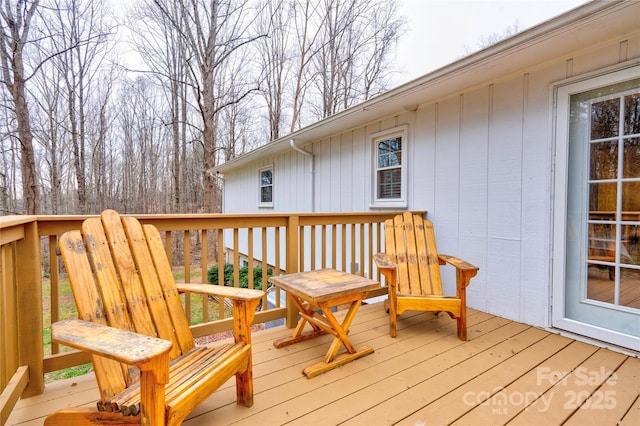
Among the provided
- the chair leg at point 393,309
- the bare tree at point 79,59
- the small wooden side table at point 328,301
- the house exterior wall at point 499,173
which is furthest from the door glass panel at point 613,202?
the bare tree at point 79,59

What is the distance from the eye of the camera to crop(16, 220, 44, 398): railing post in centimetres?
162

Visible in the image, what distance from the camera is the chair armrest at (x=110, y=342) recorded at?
0.92m

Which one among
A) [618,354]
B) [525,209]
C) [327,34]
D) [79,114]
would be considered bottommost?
[618,354]

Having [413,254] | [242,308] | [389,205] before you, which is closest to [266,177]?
[389,205]

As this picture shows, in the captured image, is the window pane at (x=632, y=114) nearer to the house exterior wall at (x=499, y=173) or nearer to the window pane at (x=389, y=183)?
the house exterior wall at (x=499, y=173)

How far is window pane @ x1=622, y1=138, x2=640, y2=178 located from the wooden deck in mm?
1360

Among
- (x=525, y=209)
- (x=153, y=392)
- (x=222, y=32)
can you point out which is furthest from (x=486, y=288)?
(x=222, y=32)

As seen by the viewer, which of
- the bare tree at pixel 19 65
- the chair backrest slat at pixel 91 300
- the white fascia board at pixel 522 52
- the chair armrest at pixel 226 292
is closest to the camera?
the chair backrest slat at pixel 91 300

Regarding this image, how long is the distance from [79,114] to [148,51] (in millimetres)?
3035

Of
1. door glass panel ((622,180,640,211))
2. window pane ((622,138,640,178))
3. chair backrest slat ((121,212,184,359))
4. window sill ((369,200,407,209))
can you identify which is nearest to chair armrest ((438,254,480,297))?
door glass panel ((622,180,640,211))

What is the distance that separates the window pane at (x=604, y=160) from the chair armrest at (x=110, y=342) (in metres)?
3.15

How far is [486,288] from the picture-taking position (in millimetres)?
3055

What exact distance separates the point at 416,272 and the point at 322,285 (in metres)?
1.15

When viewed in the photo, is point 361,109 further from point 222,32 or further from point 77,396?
point 222,32
